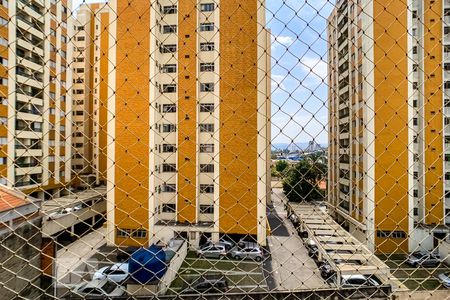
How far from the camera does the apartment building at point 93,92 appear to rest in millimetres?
1339

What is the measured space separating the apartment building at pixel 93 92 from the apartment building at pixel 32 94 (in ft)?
0.34

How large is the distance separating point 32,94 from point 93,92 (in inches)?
305

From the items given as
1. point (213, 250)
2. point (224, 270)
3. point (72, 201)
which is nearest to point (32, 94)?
point (72, 201)

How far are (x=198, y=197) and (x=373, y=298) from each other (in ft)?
18.5

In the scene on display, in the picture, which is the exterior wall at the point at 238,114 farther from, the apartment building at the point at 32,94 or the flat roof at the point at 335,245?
the apartment building at the point at 32,94

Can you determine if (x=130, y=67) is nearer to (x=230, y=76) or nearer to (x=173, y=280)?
(x=230, y=76)

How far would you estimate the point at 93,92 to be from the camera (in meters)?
1.42

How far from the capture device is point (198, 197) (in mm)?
6617

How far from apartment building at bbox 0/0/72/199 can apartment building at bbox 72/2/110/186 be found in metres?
0.10

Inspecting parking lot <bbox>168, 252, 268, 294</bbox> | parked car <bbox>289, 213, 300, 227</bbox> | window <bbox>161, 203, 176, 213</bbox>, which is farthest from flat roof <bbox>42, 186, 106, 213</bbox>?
parked car <bbox>289, 213, 300, 227</bbox>

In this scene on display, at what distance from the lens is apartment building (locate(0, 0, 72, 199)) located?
3.76ft

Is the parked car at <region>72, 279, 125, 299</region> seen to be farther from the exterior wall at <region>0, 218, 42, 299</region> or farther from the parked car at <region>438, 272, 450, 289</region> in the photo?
the parked car at <region>438, 272, 450, 289</region>

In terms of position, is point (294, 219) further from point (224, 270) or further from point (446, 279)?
point (446, 279)

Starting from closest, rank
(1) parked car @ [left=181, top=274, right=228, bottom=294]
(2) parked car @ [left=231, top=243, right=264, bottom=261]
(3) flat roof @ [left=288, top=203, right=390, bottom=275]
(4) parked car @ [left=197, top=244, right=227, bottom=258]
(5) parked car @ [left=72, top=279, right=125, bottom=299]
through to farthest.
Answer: (5) parked car @ [left=72, top=279, right=125, bottom=299], (1) parked car @ [left=181, top=274, right=228, bottom=294], (3) flat roof @ [left=288, top=203, right=390, bottom=275], (2) parked car @ [left=231, top=243, right=264, bottom=261], (4) parked car @ [left=197, top=244, right=227, bottom=258]
